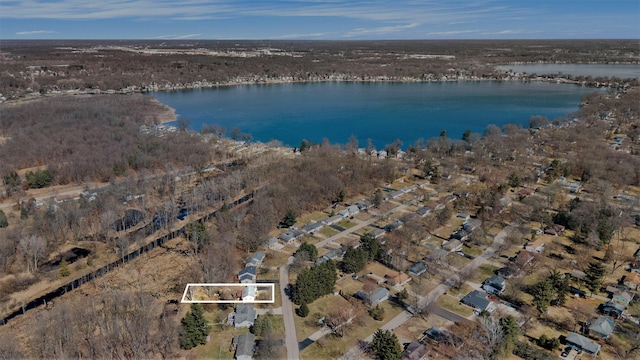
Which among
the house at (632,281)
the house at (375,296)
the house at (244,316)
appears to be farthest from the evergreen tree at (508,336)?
the house at (244,316)

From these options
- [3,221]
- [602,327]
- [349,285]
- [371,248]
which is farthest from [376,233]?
[3,221]

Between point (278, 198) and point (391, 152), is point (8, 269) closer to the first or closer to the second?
point (278, 198)

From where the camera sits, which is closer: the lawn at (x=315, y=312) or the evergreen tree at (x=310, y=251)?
the lawn at (x=315, y=312)

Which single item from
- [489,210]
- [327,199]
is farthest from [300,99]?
[489,210]

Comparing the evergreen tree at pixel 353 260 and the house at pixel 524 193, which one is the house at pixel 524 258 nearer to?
the evergreen tree at pixel 353 260

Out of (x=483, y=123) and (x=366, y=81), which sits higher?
(x=366, y=81)

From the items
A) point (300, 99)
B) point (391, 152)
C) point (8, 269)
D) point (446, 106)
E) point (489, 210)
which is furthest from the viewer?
point (300, 99)
